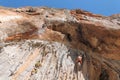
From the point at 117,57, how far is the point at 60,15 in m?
4.95

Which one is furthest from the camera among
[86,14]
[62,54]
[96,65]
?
[86,14]

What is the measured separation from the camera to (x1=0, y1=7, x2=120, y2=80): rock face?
16.3 metres

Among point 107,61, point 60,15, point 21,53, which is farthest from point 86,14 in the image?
point 21,53

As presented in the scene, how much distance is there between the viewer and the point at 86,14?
838 inches

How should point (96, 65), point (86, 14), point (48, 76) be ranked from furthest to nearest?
point (86, 14) → point (96, 65) → point (48, 76)

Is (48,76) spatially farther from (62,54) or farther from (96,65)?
(96,65)

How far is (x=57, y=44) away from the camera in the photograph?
1844 cm

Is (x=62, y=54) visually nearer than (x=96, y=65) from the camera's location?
Yes

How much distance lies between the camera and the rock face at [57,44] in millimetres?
16259

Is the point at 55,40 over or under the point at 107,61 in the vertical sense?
over

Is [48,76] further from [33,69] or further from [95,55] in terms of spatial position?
[95,55]

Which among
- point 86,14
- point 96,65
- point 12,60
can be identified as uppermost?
point 86,14

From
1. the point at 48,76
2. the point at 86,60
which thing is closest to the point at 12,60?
the point at 48,76

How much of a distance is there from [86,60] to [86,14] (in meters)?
3.93
